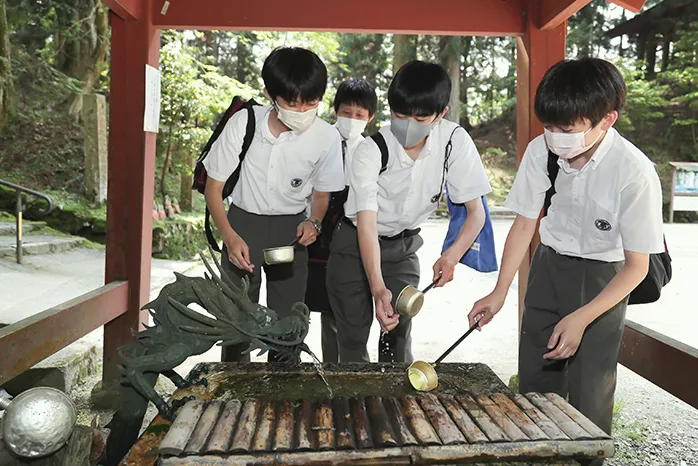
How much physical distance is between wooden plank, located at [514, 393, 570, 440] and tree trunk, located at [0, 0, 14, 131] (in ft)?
33.7

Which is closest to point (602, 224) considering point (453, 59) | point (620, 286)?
point (620, 286)

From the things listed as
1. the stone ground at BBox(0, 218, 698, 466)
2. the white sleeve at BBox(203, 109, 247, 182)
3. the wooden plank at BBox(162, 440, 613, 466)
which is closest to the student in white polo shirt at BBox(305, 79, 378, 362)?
the white sleeve at BBox(203, 109, 247, 182)

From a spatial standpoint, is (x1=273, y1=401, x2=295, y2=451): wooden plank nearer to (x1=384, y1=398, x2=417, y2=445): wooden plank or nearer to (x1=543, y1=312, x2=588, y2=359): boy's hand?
(x1=384, y1=398, x2=417, y2=445): wooden plank

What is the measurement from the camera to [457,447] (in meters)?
1.58

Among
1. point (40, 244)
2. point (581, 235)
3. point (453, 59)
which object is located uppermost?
point (453, 59)

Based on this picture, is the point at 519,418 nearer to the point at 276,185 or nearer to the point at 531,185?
the point at 531,185

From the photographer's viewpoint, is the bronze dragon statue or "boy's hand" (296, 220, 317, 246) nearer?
the bronze dragon statue

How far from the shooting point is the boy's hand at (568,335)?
6.82 ft

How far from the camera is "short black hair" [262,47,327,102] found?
2.77m

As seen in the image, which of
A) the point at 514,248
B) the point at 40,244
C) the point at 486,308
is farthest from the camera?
the point at 40,244

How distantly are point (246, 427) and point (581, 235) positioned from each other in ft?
4.78

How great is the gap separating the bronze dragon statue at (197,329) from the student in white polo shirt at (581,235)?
88 centimetres

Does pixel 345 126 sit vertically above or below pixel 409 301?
above

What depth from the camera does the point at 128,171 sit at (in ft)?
12.7
